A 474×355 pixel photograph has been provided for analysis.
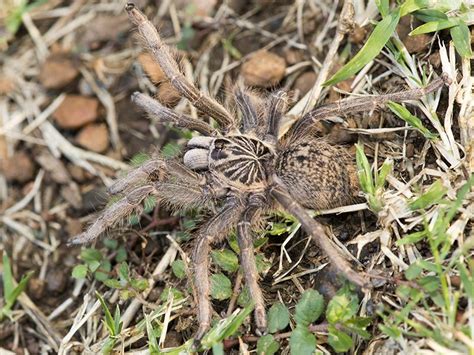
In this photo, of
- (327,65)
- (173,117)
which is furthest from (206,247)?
(327,65)

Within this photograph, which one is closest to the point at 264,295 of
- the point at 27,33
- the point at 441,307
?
the point at 441,307

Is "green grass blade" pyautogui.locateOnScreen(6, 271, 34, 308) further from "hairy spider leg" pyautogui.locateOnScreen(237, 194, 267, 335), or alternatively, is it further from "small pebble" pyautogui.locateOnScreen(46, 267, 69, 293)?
"hairy spider leg" pyautogui.locateOnScreen(237, 194, 267, 335)

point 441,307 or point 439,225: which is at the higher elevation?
point 439,225

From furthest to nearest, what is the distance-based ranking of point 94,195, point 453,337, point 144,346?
1. point 94,195
2. point 144,346
3. point 453,337

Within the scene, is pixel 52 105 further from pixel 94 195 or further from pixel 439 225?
pixel 439 225

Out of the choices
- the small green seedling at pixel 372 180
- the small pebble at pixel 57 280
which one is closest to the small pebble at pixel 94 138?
the small pebble at pixel 57 280

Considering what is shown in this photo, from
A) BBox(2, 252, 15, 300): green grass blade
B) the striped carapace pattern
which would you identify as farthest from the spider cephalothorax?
BBox(2, 252, 15, 300): green grass blade

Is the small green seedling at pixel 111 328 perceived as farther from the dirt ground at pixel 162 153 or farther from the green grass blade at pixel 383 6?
the green grass blade at pixel 383 6

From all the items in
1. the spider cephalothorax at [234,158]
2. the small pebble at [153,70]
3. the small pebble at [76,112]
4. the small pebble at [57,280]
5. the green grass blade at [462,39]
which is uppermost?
the green grass blade at [462,39]
